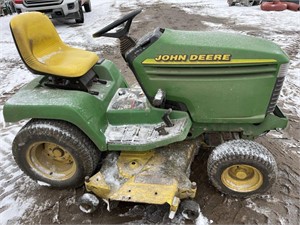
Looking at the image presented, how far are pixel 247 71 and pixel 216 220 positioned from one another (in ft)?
3.63

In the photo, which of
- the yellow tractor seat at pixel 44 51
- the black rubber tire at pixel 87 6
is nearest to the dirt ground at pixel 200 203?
the yellow tractor seat at pixel 44 51

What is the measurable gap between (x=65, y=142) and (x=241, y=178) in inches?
54.5

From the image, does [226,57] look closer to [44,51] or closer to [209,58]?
[209,58]

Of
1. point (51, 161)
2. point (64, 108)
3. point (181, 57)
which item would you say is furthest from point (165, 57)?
point (51, 161)

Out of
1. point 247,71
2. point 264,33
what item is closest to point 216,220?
point 247,71

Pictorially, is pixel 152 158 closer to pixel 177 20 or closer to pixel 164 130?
pixel 164 130

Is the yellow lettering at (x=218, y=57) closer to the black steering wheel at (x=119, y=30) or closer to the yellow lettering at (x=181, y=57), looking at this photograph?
the yellow lettering at (x=181, y=57)

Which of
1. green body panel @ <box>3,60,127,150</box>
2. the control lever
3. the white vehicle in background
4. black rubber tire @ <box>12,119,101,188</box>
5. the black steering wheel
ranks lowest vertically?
the white vehicle in background

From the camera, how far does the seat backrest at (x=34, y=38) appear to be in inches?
103

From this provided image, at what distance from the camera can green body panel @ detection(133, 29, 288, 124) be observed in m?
2.35

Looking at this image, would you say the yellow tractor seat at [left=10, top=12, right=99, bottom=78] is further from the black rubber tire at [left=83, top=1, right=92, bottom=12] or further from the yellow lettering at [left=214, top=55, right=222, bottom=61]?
the black rubber tire at [left=83, top=1, right=92, bottom=12]

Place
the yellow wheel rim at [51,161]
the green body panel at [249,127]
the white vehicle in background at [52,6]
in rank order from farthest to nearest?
the white vehicle in background at [52,6] < the yellow wheel rim at [51,161] < the green body panel at [249,127]

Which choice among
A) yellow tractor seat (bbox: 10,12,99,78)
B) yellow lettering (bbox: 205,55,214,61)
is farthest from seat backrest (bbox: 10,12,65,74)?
yellow lettering (bbox: 205,55,214,61)

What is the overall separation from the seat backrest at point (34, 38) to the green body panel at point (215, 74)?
86 cm
